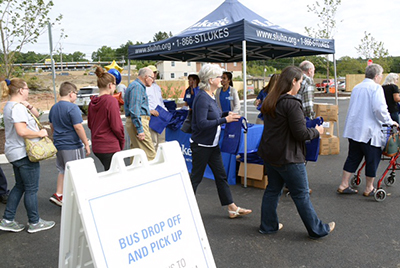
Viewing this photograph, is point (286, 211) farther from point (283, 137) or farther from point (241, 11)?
point (241, 11)

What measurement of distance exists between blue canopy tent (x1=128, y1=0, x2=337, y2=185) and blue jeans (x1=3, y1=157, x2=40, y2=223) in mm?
3246

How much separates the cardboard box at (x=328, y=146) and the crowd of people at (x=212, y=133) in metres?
2.59

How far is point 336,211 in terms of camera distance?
14.6 feet

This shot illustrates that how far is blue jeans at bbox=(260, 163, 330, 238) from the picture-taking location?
3473mm

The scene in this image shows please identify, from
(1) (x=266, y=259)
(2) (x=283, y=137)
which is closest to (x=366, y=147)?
(2) (x=283, y=137)

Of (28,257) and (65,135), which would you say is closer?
(28,257)

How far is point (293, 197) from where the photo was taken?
→ 359cm

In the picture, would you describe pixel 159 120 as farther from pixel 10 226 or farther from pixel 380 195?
pixel 380 195

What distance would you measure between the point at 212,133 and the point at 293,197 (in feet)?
3.73

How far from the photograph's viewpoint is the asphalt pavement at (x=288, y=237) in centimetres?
331

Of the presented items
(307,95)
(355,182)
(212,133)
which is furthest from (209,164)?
(355,182)

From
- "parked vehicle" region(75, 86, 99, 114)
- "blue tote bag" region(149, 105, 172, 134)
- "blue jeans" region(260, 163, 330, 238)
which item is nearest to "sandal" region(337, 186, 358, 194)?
"blue jeans" region(260, 163, 330, 238)

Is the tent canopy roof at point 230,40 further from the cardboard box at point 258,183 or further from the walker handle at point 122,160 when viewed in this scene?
the walker handle at point 122,160

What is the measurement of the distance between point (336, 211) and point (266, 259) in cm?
161
